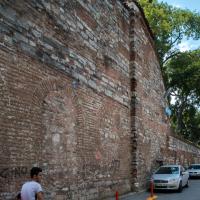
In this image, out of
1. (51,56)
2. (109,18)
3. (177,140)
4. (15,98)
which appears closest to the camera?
(15,98)

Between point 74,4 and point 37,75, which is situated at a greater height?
point 74,4

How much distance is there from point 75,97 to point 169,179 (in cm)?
933

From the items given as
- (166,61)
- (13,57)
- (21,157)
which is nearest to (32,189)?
(21,157)

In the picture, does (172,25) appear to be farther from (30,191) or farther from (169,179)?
(30,191)

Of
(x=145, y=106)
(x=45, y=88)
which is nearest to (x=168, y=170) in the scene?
(x=145, y=106)

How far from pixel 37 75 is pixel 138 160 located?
416 inches

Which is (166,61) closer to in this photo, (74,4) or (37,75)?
(74,4)

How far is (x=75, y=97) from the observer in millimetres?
14867

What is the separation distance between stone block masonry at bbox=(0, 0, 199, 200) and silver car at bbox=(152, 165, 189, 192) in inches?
29.9

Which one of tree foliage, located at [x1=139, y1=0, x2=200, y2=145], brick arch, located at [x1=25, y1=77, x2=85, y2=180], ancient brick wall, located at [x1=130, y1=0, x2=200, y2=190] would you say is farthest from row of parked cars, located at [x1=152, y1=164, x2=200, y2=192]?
tree foliage, located at [x1=139, y1=0, x2=200, y2=145]

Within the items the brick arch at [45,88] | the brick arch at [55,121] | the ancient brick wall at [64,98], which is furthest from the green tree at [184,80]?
the brick arch at [45,88]

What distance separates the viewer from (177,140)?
116ft

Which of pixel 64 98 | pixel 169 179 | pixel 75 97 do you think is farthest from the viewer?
pixel 169 179

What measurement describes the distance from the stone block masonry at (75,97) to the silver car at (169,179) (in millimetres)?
759
